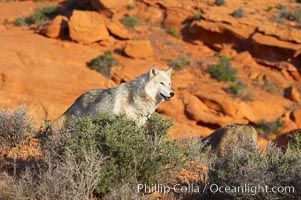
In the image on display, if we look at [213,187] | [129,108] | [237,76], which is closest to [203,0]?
[237,76]

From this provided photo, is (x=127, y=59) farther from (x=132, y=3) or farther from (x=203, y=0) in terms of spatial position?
(x=203, y=0)

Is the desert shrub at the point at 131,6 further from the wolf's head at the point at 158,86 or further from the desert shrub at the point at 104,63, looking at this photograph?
the wolf's head at the point at 158,86

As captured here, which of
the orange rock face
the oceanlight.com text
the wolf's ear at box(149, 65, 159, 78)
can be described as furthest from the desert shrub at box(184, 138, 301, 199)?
the orange rock face

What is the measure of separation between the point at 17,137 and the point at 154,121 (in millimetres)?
2786

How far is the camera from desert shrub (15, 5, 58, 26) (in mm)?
29500

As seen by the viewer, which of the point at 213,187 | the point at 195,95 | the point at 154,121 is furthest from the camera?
the point at 195,95

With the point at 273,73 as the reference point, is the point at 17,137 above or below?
above

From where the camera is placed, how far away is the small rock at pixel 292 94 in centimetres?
2451

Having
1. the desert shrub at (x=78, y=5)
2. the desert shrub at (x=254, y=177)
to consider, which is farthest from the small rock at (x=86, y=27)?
the desert shrub at (x=254, y=177)

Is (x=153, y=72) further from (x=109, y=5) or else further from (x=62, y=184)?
(x=109, y=5)

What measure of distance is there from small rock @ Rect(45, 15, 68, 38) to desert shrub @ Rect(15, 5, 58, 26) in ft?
6.59

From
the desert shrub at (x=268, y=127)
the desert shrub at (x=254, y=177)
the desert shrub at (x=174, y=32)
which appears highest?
the desert shrub at (x=254, y=177)

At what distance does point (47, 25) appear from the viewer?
1094 inches

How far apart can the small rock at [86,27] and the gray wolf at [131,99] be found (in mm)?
17141
